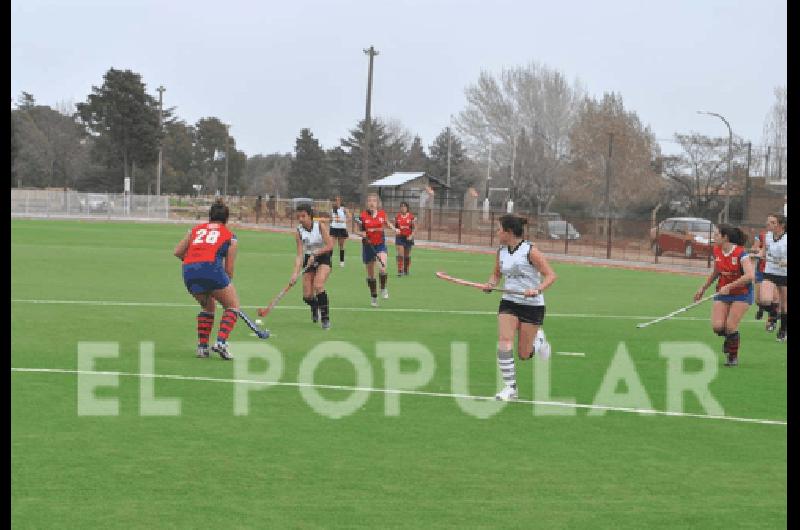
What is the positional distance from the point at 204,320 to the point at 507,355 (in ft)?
13.8

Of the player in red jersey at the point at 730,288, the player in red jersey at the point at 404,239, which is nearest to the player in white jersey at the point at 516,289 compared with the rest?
the player in red jersey at the point at 730,288

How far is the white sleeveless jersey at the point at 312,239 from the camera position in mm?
Result: 17484

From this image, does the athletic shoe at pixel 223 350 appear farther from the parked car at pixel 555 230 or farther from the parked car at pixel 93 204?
the parked car at pixel 93 204

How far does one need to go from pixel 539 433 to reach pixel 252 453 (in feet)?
8.29

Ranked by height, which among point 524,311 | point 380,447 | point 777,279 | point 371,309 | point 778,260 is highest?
point 778,260

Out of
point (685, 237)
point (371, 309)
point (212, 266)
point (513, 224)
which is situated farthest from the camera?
point (685, 237)

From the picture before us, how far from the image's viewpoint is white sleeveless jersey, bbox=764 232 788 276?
18203 mm

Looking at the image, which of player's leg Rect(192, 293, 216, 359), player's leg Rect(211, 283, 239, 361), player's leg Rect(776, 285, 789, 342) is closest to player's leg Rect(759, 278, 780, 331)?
player's leg Rect(776, 285, 789, 342)

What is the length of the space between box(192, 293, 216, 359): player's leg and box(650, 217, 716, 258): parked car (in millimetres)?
33567

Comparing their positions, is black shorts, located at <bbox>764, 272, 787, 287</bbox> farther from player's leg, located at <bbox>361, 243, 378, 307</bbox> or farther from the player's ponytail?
the player's ponytail

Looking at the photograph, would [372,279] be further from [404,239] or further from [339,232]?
[339,232]

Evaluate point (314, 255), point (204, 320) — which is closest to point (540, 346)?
point (204, 320)

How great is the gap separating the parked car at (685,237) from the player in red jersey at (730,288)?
31.1m

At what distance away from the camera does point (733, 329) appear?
48.3 ft
